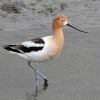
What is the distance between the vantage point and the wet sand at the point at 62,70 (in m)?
8.68

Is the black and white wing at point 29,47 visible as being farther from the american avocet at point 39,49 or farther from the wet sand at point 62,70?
the wet sand at point 62,70

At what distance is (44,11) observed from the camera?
13.9m

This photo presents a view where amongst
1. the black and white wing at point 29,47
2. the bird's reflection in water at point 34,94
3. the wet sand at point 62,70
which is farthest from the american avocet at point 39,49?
the wet sand at point 62,70

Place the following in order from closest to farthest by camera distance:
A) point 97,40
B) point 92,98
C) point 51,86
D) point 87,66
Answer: point 92,98 → point 51,86 → point 87,66 → point 97,40

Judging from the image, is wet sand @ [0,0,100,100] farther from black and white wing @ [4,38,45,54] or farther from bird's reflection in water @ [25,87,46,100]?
black and white wing @ [4,38,45,54]

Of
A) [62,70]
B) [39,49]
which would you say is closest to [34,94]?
[39,49]

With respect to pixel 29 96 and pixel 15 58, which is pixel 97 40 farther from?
pixel 29 96

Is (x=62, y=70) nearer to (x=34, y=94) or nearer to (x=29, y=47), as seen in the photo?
(x=29, y=47)

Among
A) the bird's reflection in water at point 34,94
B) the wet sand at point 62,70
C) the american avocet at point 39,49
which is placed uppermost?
the american avocet at point 39,49

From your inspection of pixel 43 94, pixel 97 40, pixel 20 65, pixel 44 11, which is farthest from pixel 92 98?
pixel 44 11

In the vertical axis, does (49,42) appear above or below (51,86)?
above

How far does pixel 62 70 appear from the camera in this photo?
9773mm

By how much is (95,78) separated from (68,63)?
978 mm

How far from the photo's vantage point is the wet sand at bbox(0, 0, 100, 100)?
28.5ft
